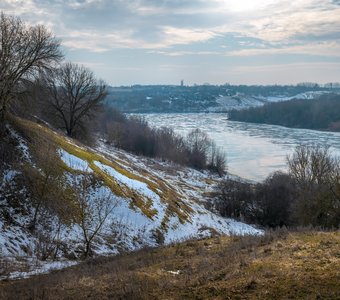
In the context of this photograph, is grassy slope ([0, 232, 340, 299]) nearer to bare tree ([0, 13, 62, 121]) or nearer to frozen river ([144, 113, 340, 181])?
bare tree ([0, 13, 62, 121])

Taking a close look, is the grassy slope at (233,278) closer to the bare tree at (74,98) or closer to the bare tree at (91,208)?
the bare tree at (91,208)

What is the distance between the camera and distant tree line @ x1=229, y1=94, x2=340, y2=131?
428 ft

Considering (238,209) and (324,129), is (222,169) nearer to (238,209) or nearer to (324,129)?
(238,209)

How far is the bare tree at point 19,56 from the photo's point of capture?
86.1ft

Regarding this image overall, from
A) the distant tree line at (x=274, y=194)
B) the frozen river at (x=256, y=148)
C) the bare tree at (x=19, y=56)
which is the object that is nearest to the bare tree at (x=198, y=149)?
A: the frozen river at (x=256, y=148)

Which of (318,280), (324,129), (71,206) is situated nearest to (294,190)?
(71,206)

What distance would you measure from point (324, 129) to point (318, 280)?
12338 cm

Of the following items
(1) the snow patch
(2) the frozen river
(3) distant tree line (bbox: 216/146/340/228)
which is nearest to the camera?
(1) the snow patch

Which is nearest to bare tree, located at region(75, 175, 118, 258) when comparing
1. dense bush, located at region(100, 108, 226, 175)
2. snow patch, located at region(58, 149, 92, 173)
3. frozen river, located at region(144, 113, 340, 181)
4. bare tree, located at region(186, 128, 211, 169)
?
snow patch, located at region(58, 149, 92, 173)

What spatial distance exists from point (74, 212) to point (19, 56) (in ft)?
42.9

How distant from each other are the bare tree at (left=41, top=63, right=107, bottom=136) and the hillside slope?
17.0 meters

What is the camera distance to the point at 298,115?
141 metres

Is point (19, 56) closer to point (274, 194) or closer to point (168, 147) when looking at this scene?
point (274, 194)

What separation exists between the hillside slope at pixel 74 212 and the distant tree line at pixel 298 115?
342 ft
